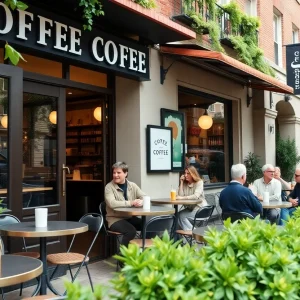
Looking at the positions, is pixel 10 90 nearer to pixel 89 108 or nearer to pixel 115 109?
pixel 115 109

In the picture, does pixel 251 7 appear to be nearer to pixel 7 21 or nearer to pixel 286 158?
pixel 286 158

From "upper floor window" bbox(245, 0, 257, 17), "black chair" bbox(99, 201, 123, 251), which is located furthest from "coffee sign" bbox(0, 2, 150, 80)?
"upper floor window" bbox(245, 0, 257, 17)

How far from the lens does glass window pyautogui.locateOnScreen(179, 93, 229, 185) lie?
31.8 ft

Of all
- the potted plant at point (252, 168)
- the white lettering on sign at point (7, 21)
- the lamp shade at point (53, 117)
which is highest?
the white lettering on sign at point (7, 21)

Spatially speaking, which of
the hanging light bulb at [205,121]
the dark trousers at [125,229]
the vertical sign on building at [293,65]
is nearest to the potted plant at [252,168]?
the hanging light bulb at [205,121]

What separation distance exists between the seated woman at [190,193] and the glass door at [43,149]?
193 cm

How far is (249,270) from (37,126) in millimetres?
4606

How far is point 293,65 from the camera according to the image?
12.2m

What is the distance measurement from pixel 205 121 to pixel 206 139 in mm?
436

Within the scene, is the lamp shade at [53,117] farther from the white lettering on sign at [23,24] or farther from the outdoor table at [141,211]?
the outdoor table at [141,211]

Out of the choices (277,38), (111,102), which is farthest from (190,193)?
(277,38)

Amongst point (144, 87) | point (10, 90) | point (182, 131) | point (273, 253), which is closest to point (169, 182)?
point (182, 131)

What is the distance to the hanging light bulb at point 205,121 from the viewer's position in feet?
33.7

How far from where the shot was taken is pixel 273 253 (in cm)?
215
